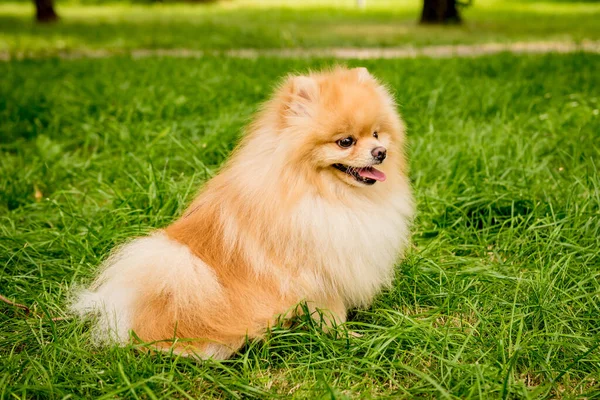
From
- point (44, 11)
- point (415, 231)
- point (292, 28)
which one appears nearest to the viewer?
point (415, 231)

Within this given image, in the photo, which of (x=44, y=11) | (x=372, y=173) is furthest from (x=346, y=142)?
(x=44, y=11)

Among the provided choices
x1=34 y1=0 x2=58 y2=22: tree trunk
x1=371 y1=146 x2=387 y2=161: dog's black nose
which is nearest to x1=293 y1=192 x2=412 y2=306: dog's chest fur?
x1=371 y1=146 x2=387 y2=161: dog's black nose

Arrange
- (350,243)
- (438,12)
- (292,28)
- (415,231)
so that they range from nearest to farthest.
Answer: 1. (350,243)
2. (415,231)
3. (292,28)
4. (438,12)

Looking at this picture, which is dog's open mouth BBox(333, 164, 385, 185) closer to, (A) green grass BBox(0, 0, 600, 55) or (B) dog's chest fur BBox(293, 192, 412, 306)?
(B) dog's chest fur BBox(293, 192, 412, 306)

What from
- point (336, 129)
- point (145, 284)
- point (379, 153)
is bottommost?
point (145, 284)

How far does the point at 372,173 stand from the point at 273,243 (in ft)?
1.81

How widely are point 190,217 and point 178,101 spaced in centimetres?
274

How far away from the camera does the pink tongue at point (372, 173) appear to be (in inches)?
95.3

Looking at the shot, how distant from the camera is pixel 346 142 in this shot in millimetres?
2385

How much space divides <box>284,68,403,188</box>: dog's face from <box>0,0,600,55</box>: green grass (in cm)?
693

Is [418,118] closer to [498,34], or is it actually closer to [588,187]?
[588,187]

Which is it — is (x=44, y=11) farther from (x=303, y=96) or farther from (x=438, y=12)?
(x=303, y=96)

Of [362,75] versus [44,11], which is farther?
[44,11]

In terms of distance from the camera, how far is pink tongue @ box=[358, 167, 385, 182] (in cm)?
242
